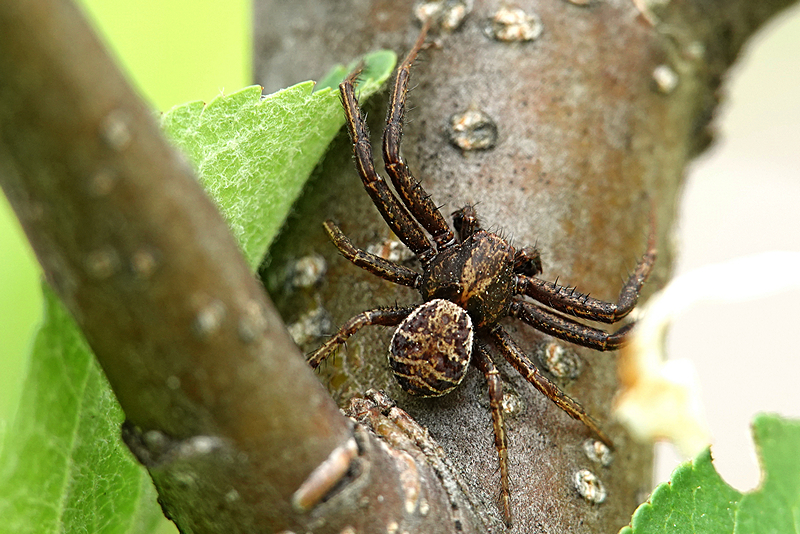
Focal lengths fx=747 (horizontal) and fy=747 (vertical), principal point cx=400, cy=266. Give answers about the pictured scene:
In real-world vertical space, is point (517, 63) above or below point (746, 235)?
above

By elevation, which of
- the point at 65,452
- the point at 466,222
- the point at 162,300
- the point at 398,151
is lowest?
the point at 466,222

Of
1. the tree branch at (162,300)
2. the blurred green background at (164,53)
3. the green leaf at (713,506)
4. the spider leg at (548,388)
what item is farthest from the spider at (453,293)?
the blurred green background at (164,53)

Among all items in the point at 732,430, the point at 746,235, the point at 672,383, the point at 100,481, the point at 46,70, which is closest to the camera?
the point at 46,70

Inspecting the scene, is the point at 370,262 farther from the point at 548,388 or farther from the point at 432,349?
the point at 548,388

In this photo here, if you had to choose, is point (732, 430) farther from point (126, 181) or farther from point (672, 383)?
point (126, 181)

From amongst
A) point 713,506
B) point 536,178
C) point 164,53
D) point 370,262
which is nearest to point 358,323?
point 370,262

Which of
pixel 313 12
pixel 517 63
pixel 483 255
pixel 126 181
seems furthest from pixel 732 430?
pixel 126 181
